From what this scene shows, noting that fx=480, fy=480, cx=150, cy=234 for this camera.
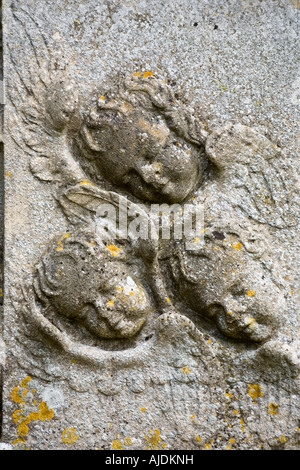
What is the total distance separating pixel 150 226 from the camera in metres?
1.90

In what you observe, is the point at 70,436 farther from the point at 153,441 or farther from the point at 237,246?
the point at 237,246

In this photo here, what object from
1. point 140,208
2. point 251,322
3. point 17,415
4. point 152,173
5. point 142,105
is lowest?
point 17,415

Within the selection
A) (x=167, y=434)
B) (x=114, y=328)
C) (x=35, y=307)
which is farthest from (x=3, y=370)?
(x=167, y=434)

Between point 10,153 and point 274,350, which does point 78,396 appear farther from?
point 10,153

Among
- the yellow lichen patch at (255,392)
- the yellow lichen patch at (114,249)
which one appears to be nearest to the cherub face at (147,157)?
the yellow lichen patch at (114,249)

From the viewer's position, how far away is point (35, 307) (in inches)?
72.0

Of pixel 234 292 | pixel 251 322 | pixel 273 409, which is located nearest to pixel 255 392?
pixel 273 409

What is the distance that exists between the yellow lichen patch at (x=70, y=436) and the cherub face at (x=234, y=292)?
67 cm

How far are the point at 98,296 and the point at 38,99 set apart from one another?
80 centimetres

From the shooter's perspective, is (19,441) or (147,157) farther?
(147,157)

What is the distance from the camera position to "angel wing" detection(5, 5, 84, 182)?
187 cm

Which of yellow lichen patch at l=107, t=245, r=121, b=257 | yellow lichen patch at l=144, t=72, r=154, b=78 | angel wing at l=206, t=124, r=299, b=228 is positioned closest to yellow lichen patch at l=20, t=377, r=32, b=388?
yellow lichen patch at l=107, t=245, r=121, b=257

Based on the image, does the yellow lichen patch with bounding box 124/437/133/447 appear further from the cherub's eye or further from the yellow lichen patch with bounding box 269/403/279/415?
the cherub's eye

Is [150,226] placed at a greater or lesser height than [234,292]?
greater
